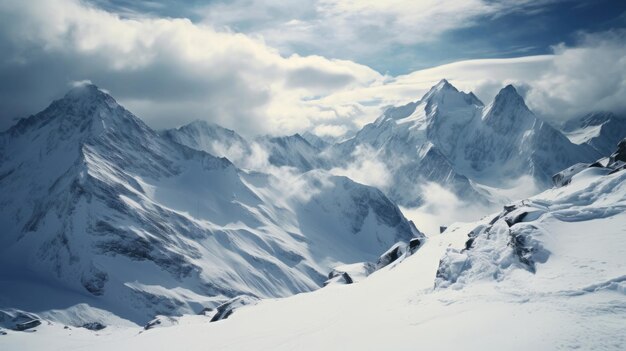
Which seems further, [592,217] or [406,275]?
[406,275]

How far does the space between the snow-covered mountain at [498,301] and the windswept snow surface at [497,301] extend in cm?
9

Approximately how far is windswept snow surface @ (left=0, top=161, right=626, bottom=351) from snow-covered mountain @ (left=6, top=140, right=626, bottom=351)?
87 mm

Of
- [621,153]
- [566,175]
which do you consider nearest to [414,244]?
[566,175]

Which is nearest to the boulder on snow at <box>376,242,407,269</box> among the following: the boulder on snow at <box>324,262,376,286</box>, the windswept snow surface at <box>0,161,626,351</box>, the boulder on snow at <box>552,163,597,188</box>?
the boulder on snow at <box>324,262,376,286</box>

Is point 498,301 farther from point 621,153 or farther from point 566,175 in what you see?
point 566,175

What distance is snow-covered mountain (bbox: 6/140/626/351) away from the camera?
29234 millimetres

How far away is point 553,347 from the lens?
26.3 metres

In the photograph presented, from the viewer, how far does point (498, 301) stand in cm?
3472

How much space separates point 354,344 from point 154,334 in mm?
32084

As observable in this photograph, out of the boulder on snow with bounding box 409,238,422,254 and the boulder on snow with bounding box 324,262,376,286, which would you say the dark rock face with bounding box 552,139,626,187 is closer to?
the boulder on snow with bounding box 409,238,422,254

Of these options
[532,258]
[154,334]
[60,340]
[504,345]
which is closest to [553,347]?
[504,345]

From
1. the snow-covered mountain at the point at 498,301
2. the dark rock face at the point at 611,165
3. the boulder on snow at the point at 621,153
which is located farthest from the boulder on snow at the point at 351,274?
the boulder on snow at the point at 621,153

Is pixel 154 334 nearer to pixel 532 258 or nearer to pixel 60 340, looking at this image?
pixel 60 340

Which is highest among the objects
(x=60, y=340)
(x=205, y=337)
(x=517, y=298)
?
(x=517, y=298)
